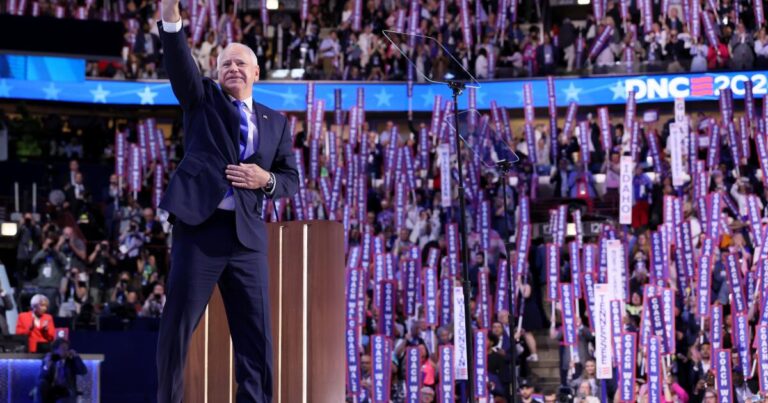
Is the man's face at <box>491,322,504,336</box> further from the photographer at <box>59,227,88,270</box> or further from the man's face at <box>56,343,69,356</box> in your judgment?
the photographer at <box>59,227,88,270</box>

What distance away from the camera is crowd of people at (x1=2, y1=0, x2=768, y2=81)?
2200cm

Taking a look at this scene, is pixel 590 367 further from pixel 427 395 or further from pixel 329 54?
pixel 329 54

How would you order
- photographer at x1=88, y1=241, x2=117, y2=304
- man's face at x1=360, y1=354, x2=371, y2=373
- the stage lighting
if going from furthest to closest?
the stage lighting, photographer at x1=88, y1=241, x2=117, y2=304, man's face at x1=360, y1=354, x2=371, y2=373

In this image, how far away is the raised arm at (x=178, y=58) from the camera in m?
4.24

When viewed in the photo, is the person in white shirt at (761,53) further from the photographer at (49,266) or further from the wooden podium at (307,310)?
the wooden podium at (307,310)

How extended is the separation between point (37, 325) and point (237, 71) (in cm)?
1016

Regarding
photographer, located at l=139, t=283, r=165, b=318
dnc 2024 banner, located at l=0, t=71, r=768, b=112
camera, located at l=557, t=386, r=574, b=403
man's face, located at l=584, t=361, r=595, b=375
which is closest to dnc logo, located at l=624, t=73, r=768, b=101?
dnc 2024 banner, located at l=0, t=71, r=768, b=112

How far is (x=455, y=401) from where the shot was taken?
14.4 m

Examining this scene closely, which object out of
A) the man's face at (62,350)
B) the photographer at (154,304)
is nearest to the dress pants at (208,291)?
the man's face at (62,350)

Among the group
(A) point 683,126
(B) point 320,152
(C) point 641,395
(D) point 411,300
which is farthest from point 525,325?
(B) point 320,152

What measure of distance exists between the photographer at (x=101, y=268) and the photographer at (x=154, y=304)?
0.98 metres

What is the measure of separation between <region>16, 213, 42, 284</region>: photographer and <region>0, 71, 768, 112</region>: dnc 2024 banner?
5.68 metres

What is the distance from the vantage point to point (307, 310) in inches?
212

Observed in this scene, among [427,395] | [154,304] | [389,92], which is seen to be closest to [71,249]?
[154,304]
